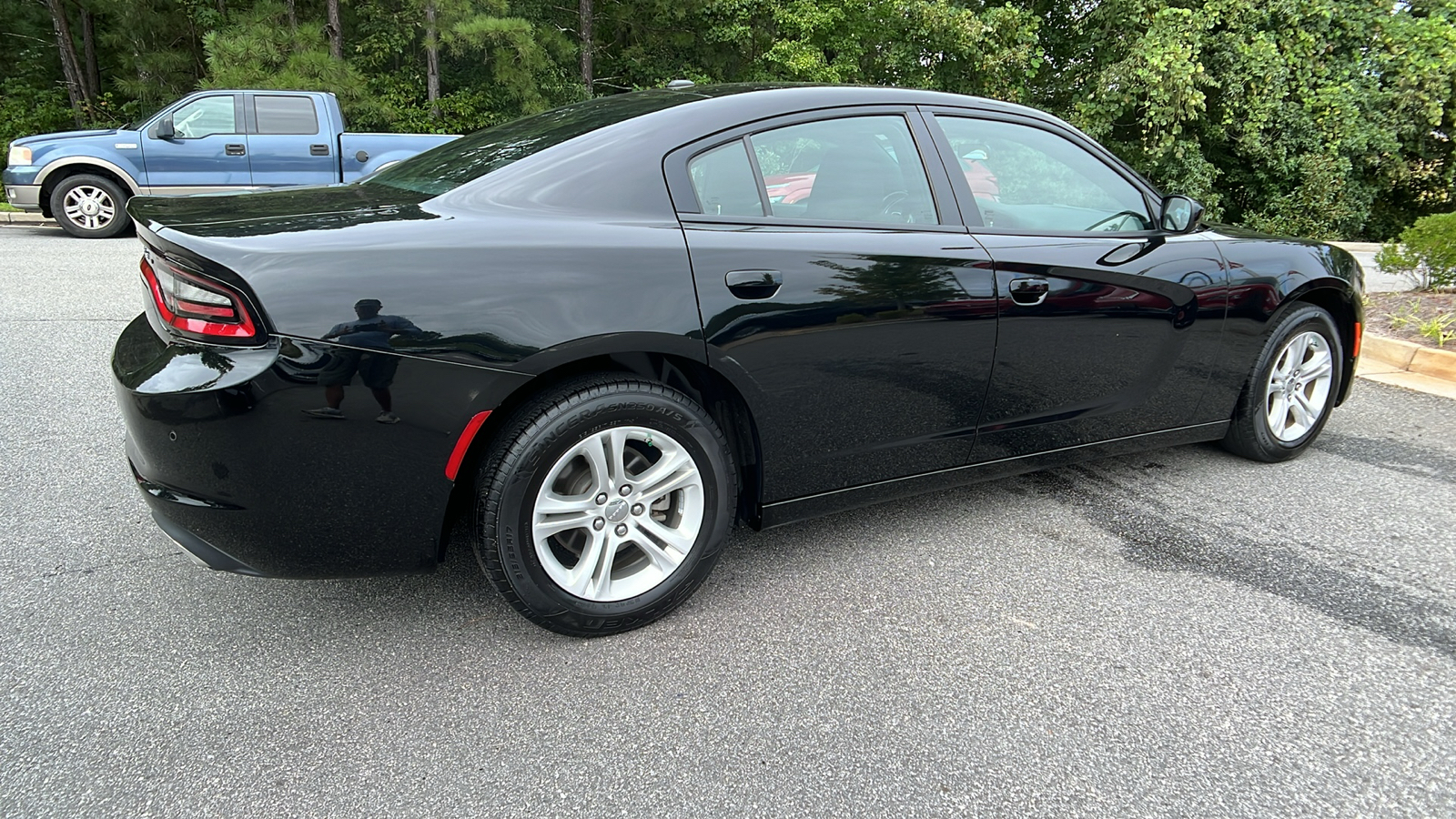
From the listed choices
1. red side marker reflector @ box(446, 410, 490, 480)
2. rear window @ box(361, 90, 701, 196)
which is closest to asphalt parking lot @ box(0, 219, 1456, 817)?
red side marker reflector @ box(446, 410, 490, 480)

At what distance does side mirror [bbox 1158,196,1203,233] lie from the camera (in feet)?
11.3

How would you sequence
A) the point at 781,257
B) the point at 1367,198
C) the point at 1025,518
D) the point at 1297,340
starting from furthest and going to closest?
the point at 1367,198, the point at 1297,340, the point at 1025,518, the point at 781,257

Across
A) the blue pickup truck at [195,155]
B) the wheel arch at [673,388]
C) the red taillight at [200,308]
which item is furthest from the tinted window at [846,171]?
the blue pickup truck at [195,155]

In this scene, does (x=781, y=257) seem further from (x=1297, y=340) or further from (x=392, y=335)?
(x=1297, y=340)

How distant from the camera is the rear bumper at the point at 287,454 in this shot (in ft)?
6.79

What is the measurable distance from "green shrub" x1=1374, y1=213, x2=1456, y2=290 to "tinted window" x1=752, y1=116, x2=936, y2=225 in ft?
19.4

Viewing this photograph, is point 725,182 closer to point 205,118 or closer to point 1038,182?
point 1038,182

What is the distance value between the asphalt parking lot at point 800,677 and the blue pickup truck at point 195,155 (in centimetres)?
811

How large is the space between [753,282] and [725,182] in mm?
333

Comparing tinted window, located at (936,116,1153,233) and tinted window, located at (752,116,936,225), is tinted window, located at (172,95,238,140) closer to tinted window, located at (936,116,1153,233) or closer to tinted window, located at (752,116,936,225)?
tinted window, located at (752,116,936,225)

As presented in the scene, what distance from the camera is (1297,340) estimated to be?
3887 millimetres

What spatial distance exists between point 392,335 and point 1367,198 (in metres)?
16.1

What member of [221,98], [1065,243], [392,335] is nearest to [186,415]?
[392,335]

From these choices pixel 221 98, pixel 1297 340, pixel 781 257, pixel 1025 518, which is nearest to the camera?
pixel 781 257
